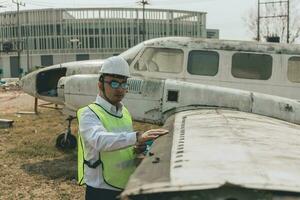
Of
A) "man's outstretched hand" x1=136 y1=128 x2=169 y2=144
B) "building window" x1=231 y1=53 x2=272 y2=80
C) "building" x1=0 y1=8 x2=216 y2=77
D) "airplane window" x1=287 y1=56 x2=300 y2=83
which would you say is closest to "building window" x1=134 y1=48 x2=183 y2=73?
"building window" x1=231 y1=53 x2=272 y2=80

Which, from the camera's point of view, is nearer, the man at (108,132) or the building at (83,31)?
the man at (108,132)

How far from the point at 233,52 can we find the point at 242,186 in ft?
25.1

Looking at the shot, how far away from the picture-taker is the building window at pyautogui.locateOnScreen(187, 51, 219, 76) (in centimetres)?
1030

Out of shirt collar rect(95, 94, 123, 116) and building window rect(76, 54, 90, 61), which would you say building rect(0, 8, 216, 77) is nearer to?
building window rect(76, 54, 90, 61)

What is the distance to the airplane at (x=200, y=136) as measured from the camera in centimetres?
307

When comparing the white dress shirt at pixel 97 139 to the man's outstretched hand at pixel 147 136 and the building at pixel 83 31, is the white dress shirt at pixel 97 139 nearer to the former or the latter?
the man's outstretched hand at pixel 147 136

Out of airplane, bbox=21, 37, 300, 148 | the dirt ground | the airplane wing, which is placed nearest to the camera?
the airplane wing

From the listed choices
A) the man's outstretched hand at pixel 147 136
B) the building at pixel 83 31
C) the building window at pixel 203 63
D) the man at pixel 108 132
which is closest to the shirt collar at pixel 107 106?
the man at pixel 108 132


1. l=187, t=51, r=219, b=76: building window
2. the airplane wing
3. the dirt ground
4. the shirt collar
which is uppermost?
l=187, t=51, r=219, b=76: building window

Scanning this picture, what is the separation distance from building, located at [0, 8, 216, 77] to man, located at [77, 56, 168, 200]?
3404 inches

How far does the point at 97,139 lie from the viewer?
3918 mm

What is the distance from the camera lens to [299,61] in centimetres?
1039

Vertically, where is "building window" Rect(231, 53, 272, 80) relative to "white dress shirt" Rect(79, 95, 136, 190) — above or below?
above

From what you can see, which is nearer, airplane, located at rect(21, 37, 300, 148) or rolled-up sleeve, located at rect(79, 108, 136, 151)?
rolled-up sleeve, located at rect(79, 108, 136, 151)
